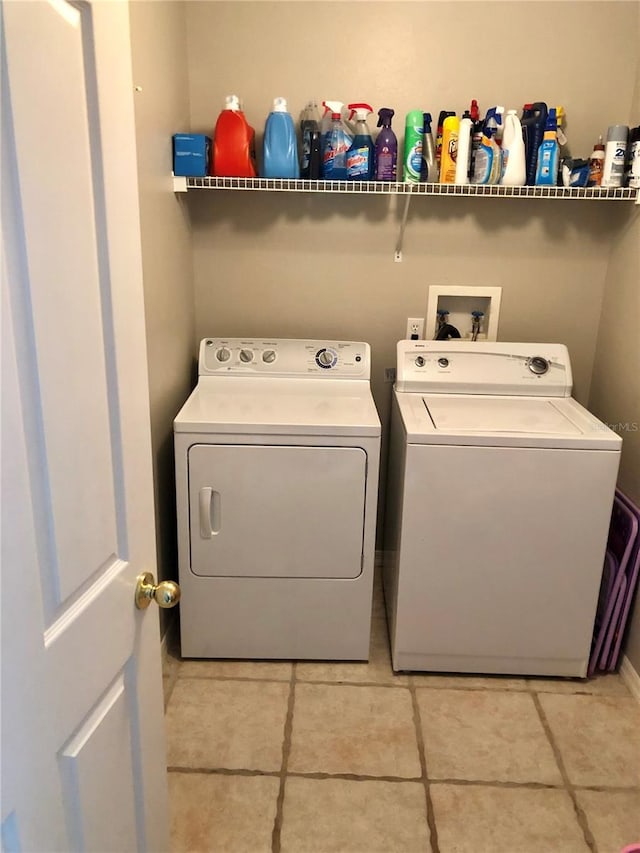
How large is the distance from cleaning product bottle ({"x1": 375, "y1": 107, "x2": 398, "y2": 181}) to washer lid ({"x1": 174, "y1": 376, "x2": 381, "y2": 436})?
0.75 meters

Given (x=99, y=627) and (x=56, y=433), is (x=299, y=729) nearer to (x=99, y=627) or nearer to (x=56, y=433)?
(x=99, y=627)

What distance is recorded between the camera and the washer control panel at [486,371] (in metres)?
2.45

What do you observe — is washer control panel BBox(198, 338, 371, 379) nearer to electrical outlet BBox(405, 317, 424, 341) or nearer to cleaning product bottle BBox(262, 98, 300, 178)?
electrical outlet BBox(405, 317, 424, 341)

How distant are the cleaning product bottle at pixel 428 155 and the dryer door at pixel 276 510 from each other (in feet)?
3.52

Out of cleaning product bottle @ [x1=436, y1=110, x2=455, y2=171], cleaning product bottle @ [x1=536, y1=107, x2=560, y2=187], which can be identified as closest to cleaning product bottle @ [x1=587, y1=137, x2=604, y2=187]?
cleaning product bottle @ [x1=536, y1=107, x2=560, y2=187]

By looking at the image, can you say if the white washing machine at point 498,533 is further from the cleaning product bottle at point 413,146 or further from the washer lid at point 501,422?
the cleaning product bottle at point 413,146

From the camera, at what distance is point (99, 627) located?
3.12ft

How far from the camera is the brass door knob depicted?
42.3 inches

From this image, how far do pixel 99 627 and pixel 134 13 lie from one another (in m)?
1.66

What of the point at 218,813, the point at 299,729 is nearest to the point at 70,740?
the point at 218,813

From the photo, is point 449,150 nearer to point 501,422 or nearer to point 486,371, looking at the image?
point 486,371

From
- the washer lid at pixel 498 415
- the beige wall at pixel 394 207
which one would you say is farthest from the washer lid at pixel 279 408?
the beige wall at pixel 394 207

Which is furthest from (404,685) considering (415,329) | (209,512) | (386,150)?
(386,150)

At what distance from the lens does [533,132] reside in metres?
2.33
